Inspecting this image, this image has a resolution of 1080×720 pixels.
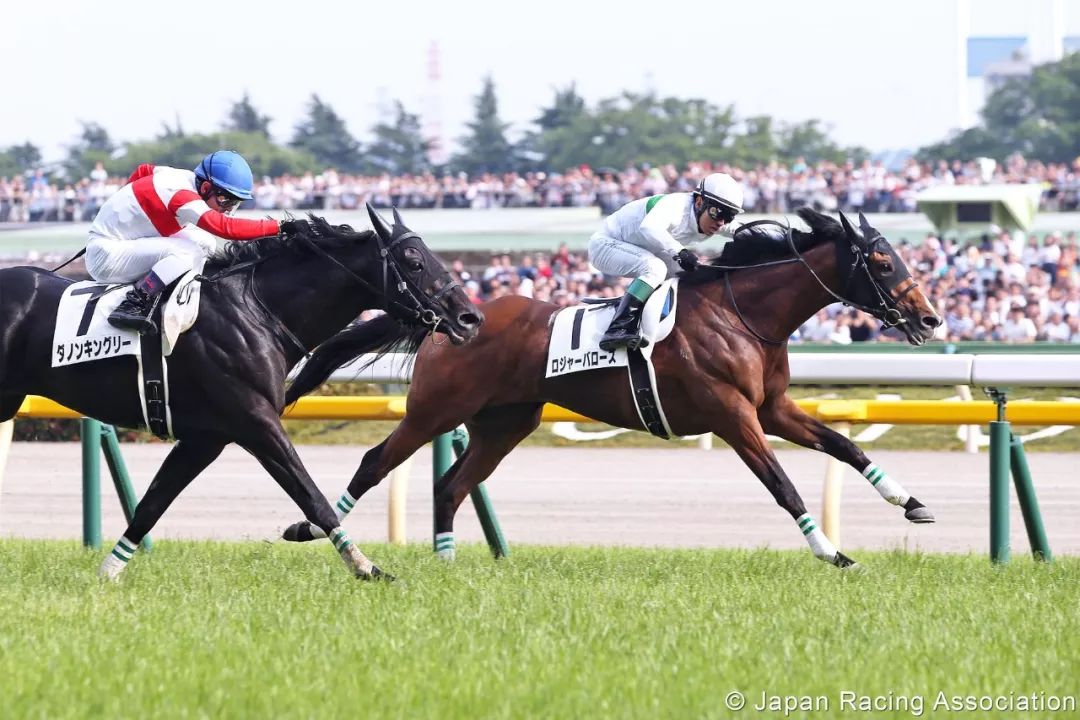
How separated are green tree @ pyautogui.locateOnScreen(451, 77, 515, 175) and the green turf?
2424 inches

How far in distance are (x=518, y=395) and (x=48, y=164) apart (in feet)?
237

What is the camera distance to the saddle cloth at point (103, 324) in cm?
657

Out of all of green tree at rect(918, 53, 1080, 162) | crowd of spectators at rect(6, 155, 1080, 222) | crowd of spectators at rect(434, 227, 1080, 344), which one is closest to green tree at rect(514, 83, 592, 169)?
green tree at rect(918, 53, 1080, 162)

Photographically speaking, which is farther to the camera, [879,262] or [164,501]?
[879,262]

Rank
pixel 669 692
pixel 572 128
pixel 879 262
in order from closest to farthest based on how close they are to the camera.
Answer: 1. pixel 669 692
2. pixel 879 262
3. pixel 572 128

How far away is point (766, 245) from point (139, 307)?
2913 mm

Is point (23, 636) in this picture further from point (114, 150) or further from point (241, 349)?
point (114, 150)

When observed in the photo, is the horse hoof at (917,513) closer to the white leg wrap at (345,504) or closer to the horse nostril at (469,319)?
the horse nostril at (469,319)

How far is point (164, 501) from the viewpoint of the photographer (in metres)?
6.67

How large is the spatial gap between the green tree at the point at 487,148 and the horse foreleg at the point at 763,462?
7049 cm

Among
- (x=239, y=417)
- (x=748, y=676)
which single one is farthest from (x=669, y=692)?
(x=239, y=417)

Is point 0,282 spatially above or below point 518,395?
above

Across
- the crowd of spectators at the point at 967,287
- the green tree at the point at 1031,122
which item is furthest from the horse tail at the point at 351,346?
the green tree at the point at 1031,122

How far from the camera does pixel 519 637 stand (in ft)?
17.1
